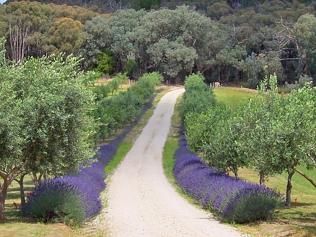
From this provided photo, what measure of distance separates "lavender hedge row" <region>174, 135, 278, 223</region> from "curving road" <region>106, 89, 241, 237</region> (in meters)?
0.75

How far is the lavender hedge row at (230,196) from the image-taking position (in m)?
22.6

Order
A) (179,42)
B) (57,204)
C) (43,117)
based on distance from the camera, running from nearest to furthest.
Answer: (43,117), (57,204), (179,42)

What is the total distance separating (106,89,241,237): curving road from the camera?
68.4ft

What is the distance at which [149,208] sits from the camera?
2773cm

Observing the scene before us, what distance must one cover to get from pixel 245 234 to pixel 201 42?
96.5 m

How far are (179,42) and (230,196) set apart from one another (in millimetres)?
89121

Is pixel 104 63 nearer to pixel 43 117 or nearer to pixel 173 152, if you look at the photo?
pixel 173 152

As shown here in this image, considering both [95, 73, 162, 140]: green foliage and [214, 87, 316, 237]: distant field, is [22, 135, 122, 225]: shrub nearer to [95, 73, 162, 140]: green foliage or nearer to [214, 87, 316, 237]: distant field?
[214, 87, 316, 237]: distant field

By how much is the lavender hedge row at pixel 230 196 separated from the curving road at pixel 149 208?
75cm

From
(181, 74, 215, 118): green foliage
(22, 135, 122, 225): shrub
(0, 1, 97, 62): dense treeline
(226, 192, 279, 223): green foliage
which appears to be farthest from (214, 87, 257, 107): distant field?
(22, 135, 122, 225): shrub

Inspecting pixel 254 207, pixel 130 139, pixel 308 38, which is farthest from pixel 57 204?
pixel 308 38

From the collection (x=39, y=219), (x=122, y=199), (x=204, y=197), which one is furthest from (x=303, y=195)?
(x=39, y=219)

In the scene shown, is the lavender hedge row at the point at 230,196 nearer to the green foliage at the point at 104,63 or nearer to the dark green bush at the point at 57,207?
the dark green bush at the point at 57,207

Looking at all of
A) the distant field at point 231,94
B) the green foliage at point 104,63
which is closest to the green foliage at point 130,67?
the green foliage at point 104,63
